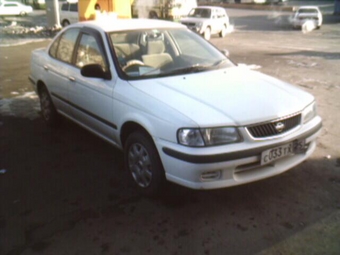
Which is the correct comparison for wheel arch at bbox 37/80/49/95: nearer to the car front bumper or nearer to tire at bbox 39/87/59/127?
tire at bbox 39/87/59/127

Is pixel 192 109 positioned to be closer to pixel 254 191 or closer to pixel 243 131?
pixel 243 131

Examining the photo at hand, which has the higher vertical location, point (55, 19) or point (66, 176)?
point (55, 19)

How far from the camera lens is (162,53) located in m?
4.09

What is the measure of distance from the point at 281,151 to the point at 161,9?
2077 cm

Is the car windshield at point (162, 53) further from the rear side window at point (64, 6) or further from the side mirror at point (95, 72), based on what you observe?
the rear side window at point (64, 6)

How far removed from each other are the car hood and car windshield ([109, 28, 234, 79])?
188mm

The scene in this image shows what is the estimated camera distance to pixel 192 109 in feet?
9.91

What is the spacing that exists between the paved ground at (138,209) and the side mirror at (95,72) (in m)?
1.03

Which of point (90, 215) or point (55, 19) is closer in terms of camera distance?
point (90, 215)

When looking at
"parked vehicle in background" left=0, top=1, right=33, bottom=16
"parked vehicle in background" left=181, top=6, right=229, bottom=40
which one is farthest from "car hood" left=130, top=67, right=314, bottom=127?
"parked vehicle in background" left=0, top=1, right=33, bottom=16

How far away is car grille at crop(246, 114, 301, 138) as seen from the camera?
2.95 metres

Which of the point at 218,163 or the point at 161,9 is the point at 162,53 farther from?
the point at 161,9

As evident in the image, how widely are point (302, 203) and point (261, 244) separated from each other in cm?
74

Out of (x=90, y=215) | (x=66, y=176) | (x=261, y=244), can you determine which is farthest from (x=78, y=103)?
(x=261, y=244)
